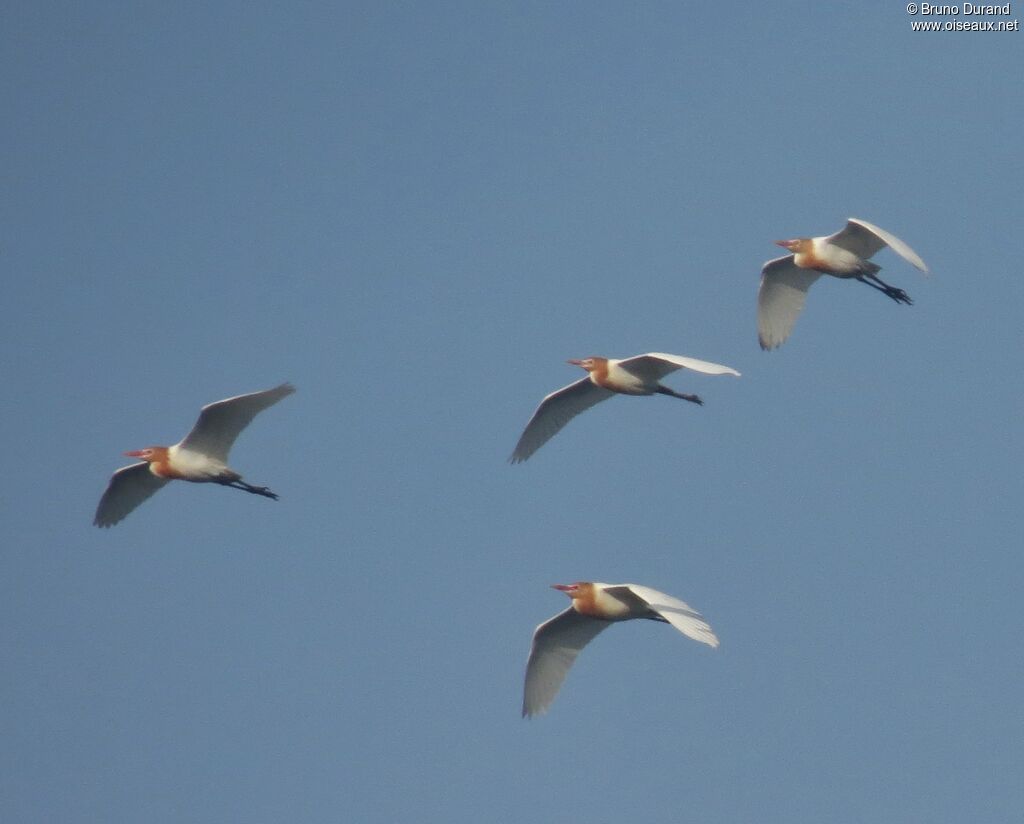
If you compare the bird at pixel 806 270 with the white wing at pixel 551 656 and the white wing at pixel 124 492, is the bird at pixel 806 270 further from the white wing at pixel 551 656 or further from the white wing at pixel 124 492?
the white wing at pixel 124 492

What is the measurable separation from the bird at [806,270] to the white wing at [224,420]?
736cm

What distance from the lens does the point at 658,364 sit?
22.5m

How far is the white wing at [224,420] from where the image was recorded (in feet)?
70.2

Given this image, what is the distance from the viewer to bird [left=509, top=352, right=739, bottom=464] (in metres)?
22.3

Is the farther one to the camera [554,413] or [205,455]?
[554,413]

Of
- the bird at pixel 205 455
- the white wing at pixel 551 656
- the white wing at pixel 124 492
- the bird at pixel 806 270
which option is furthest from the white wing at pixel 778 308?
the white wing at pixel 124 492

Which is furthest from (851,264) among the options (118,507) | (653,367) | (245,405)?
(118,507)

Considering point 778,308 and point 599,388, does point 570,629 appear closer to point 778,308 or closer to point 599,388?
point 599,388

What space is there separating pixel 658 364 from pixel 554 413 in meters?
2.31

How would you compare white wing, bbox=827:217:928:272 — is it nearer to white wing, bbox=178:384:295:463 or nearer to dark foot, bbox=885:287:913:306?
dark foot, bbox=885:287:913:306

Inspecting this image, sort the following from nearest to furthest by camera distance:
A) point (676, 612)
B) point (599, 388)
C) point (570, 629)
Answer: point (676, 612)
point (570, 629)
point (599, 388)

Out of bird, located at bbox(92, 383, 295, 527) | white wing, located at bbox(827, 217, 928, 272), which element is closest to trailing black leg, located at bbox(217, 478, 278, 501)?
bird, located at bbox(92, 383, 295, 527)

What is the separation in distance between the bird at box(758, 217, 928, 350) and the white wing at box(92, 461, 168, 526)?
864 cm

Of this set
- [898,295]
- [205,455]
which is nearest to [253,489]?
[205,455]
